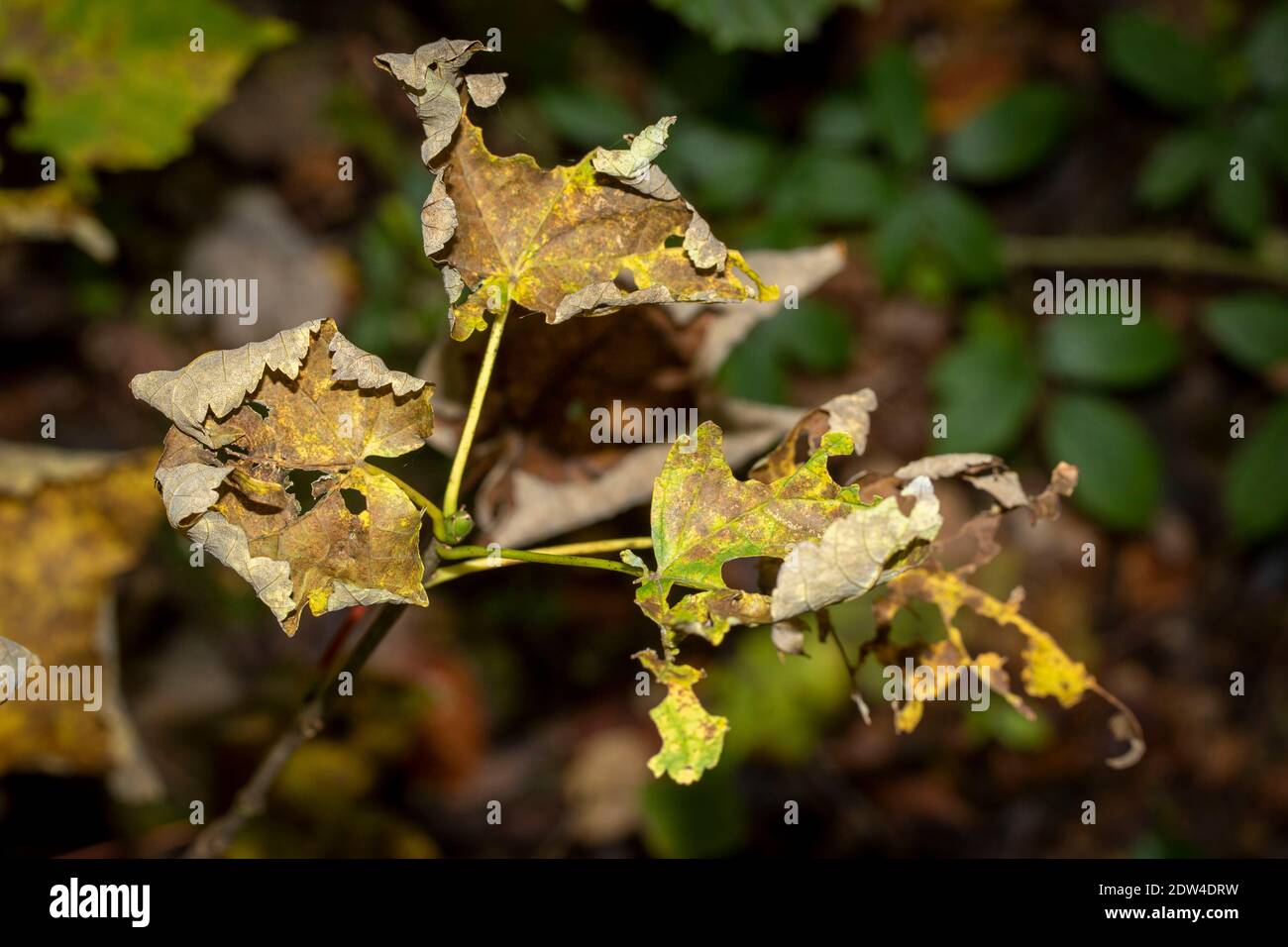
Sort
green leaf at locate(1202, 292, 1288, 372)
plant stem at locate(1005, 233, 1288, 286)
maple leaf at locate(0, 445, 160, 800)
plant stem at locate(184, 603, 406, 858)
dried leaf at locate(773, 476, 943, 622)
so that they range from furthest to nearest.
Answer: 1. plant stem at locate(1005, 233, 1288, 286)
2. green leaf at locate(1202, 292, 1288, 372)
3. maple leaf at locate(0, 445, 160, 800)
4. plant stem at locate(184, 603, 406, 858)
5. dried leaf at locate(773, 476, 943, 622)

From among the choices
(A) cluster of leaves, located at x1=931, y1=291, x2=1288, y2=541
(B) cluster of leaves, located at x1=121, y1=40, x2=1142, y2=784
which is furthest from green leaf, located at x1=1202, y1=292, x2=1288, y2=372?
(B) cluster of leaves, located at x1=121, y1=40, x2=1142, y2=784

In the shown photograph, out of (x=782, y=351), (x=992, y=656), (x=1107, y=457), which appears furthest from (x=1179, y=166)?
(x=992, y=656)

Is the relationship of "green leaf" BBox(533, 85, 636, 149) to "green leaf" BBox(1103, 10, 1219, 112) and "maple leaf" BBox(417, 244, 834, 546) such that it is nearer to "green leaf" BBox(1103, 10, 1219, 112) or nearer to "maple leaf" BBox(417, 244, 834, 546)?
"maple leaf" BBox(417, 244, 834, 546)

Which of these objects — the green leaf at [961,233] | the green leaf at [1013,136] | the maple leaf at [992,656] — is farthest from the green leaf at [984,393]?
the maple leaf at [992,656]

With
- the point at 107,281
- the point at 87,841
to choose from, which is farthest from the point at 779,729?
the point at 107,281

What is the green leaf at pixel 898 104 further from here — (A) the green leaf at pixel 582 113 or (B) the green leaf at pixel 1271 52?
(B) the green leaf at pixel 1271 52
